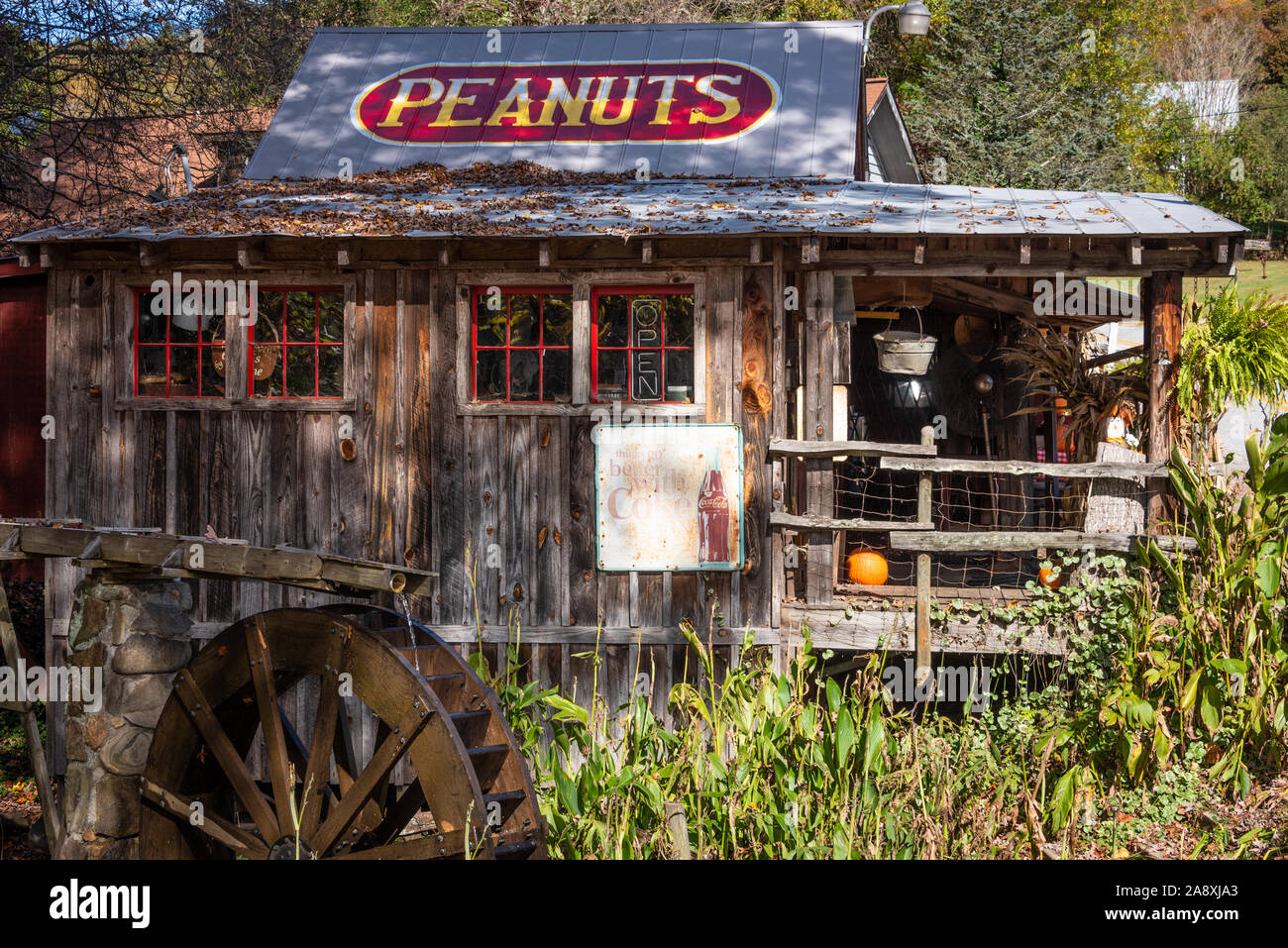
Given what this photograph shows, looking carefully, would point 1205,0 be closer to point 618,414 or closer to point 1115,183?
point 1115,183

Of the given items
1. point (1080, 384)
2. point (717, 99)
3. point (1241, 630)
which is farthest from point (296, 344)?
point (1241, 630)

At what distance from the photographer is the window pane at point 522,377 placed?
798cm

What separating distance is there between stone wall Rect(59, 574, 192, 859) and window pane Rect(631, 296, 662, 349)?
11.4 ft

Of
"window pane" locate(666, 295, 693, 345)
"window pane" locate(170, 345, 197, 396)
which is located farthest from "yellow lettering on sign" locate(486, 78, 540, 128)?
"window pane" locate(170, 345, 197, 396)

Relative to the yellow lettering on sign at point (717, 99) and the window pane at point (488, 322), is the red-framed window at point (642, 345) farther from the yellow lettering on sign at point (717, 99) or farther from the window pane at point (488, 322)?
the yellow lettering on sign at point (717, 99)

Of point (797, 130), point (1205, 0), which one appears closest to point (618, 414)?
point (797, 130)

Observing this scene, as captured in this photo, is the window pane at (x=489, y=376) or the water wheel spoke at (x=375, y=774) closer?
the water wheel spoke at (x=375, y=774)

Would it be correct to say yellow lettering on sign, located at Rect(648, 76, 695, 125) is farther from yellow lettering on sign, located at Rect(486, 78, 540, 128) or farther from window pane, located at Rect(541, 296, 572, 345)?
window pane, located at Rect(541, 296, 572, 345)

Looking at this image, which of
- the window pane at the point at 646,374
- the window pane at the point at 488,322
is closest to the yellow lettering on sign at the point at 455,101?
the window pane at the point at 488,322

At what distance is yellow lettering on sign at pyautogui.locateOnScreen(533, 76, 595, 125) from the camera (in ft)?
33.3

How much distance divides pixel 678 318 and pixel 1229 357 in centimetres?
364

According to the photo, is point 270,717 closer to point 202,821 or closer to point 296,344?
point 202,821

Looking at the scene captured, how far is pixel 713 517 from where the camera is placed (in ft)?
25.5

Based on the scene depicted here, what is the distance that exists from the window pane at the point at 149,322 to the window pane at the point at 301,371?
98cm
